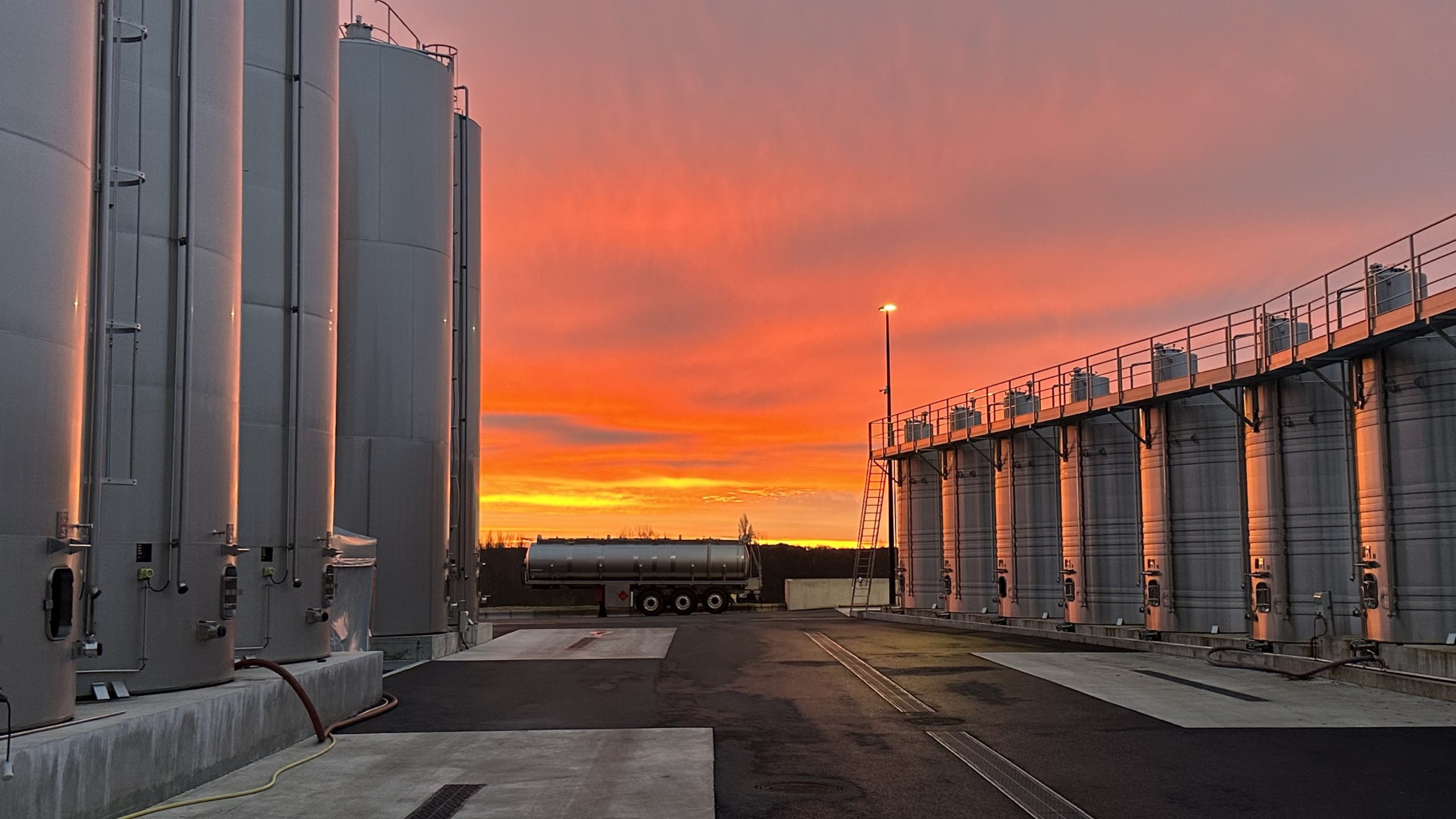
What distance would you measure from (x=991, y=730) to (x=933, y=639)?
1648 centimetres

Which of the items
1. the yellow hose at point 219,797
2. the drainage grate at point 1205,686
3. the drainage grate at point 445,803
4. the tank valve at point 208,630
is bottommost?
the drainage grate at point 1205,686

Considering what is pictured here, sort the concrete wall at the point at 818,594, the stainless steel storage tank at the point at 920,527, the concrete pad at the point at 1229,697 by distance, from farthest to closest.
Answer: the concrete wall at the point at 818,594
the stainless steel storage tank at the point at 920,527
the concrete pad at the point at 1229,697

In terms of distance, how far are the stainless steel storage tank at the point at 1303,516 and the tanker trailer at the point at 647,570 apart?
32357 millimetres

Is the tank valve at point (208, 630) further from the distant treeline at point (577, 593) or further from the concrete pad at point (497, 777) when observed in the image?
the distant treeline at point (577, 593)

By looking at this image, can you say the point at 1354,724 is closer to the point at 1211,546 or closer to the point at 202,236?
the point at 1211,546

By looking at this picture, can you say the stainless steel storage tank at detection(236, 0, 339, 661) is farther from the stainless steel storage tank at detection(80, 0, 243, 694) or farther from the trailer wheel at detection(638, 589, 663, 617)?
the trailer wheel at detection(638, 589, 663, 617)

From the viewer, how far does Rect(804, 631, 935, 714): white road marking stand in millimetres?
16703

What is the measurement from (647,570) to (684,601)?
2.26m

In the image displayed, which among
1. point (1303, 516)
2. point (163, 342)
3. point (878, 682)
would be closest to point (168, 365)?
point (163, 342)

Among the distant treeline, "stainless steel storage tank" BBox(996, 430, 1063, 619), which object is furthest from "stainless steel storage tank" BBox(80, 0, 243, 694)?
the distant treeline

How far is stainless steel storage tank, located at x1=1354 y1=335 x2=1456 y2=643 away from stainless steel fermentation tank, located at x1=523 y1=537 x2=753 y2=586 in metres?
36.1

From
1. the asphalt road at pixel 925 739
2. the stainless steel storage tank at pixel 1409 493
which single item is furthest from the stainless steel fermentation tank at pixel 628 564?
the stainless steel storage tank at pixel 1409 493

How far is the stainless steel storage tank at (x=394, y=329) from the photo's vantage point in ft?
86.3

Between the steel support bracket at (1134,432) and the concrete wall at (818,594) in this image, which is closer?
the steel support bracket at (1134,432)
